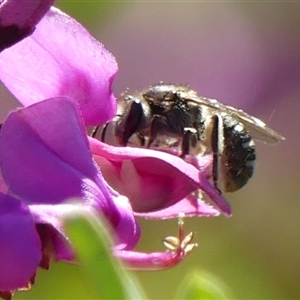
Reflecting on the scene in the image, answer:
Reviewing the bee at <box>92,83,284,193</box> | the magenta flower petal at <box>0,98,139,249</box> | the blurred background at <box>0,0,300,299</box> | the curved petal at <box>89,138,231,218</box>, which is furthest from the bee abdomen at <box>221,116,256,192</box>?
the blurred background at <box>0,0,300,299</box>

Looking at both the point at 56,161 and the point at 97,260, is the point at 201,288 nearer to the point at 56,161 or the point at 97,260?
the point at 97,260

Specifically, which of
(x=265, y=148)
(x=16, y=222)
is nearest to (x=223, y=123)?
(x=16, y=222)

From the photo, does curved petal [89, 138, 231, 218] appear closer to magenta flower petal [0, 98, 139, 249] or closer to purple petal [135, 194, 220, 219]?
purple petal [135, 194, 220, 219]

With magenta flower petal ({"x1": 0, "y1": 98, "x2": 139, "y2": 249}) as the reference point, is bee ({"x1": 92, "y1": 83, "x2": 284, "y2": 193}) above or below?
below

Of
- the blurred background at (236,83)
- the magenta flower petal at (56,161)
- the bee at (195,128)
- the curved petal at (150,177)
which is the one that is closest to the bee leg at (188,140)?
the bee at (195,128)

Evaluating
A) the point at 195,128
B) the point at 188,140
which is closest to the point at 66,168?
the point at 188,140
